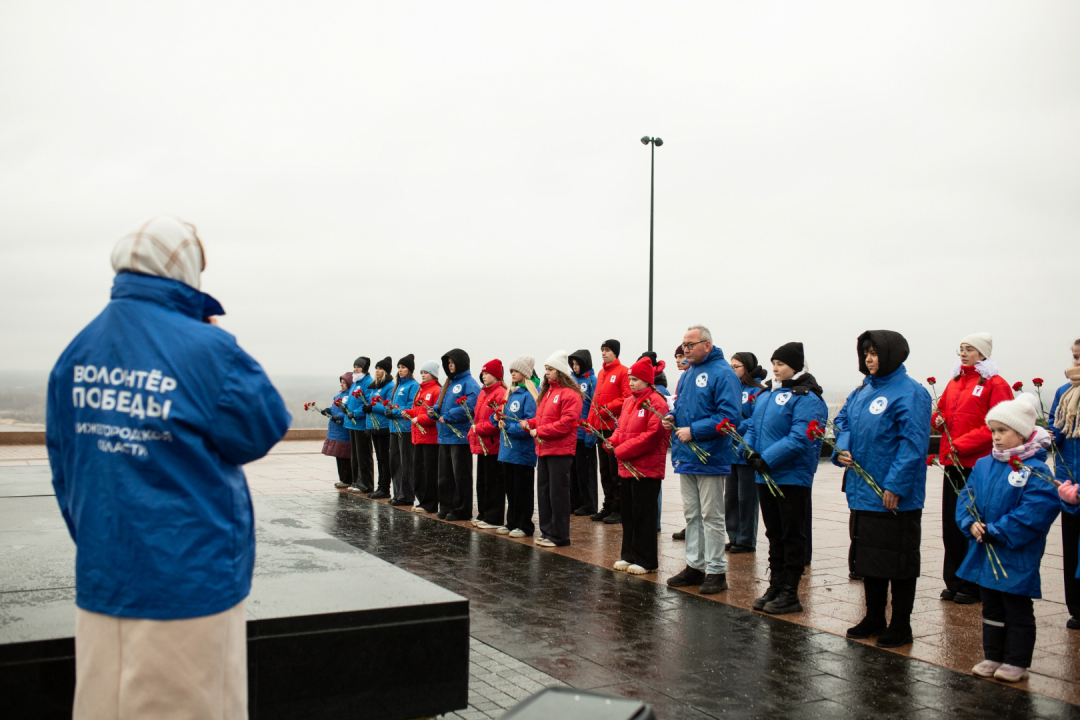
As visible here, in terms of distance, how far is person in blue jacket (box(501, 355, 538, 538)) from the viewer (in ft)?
33.5

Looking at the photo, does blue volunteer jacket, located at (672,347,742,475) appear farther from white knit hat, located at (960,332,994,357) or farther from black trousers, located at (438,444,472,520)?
black trousers, located at (438,444,472,520)

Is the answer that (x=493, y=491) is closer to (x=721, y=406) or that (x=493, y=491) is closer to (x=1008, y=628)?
(x=721, y=406)

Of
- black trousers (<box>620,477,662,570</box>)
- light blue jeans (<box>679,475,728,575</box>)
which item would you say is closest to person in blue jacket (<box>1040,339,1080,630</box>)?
light blue jeans (<box>679,475,728,575</box>)

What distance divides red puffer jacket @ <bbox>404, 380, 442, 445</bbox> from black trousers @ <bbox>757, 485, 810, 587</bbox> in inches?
220

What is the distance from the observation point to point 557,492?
947 cm

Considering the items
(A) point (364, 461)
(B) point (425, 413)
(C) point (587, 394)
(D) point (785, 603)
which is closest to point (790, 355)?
(D) point (785, 603)

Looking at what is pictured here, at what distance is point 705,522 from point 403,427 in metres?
6.28

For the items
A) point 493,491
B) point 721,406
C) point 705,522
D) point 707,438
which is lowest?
point 493,491

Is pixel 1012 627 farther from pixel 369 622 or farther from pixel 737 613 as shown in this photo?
pixel 369 622

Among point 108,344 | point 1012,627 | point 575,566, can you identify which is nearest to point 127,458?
point 108,344

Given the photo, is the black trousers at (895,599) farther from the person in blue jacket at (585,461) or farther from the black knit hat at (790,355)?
the person in blue jacket at (585,461)

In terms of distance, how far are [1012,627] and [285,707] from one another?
3984 mm

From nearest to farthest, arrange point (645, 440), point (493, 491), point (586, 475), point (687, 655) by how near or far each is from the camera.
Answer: point (687, 655)
point (645, 440)
point (493, 491)
point (586, 475)

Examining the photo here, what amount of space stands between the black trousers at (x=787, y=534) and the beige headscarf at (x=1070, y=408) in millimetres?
1833
